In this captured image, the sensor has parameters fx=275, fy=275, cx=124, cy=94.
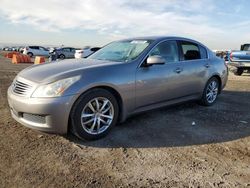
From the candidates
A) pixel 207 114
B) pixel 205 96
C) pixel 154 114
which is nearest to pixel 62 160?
pixel 154 114

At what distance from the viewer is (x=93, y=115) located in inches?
161

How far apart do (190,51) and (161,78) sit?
1.38 m

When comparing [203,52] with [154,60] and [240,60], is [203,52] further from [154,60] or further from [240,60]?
[240,60]

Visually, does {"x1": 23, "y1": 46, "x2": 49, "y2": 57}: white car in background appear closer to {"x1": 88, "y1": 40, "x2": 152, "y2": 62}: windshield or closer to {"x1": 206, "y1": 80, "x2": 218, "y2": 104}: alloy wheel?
{"x1": 88, "y1": 40, "x2": 152, "y2": 62}: windshield

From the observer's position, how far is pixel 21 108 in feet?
12.6

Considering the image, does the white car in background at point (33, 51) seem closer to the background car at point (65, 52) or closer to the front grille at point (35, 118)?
the background car at point (65, 52)

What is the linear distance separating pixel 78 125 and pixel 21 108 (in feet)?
2.71

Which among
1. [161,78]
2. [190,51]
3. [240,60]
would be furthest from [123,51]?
[240,60]

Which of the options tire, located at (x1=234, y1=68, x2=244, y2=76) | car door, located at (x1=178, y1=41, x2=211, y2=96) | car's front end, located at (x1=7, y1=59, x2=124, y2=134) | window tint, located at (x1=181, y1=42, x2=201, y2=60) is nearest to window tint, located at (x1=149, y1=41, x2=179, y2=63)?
car door, located at (x1=178, y1=41, x2=211, y2=96)

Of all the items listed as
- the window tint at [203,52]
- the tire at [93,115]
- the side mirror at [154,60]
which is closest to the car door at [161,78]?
the side mirror at [154,60]

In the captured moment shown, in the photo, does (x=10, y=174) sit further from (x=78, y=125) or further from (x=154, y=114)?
(x=154, y=114)

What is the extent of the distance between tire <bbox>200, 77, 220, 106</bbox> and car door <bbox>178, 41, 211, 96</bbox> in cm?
26

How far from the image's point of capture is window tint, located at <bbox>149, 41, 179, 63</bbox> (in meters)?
5.02

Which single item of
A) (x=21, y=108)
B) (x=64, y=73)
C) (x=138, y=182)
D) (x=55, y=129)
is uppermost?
(x=64, y=73)
